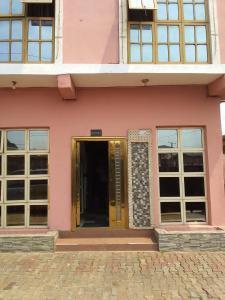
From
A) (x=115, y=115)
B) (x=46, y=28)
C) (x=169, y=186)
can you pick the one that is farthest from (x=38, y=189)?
(x=46, y=28)

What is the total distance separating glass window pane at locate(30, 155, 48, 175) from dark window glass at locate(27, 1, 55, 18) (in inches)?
122

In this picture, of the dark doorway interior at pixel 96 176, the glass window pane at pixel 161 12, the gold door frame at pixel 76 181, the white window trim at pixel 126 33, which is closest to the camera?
the white window trim at pixel 126 33

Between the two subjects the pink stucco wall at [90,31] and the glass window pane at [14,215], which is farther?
the glass window pane at [14,215]

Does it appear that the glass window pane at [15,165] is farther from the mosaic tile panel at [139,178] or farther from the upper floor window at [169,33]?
the upper floor window at [169,33]

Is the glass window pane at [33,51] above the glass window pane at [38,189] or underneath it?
above

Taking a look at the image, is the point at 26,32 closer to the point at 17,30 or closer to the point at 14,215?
the point at 17,30

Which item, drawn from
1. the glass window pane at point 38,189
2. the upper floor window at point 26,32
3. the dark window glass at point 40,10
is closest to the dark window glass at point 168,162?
the glass window pane at point 38,189

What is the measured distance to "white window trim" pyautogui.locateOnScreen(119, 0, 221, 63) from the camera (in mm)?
6328

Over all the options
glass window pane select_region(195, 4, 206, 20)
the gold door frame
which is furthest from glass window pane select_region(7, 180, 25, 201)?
glass window pane select_region(195, 4, 206, 20)

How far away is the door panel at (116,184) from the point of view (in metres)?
6.58

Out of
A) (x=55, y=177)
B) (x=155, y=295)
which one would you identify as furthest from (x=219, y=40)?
(x=155, y=295)

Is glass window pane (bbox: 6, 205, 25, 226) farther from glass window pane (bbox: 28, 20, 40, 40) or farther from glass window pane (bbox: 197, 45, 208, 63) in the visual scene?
glass window pane (bbox: 197, 45, 208, 63)

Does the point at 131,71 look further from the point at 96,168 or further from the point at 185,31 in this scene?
the point at 96,168

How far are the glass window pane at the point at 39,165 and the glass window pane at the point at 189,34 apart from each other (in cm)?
408
